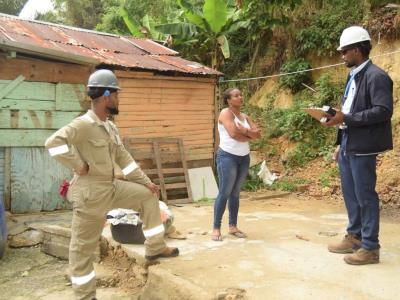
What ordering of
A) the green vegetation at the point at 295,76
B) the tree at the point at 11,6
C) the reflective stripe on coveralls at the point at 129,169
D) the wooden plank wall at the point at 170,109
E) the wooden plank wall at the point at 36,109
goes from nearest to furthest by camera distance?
the reflective stripe on coveralls at the point at 129,169, the wooden plank wall at the point at 36,109, the wooden plank wall at the point at 170,109, the green vegetation at the point at 295,76, the tree at the point at 11,6

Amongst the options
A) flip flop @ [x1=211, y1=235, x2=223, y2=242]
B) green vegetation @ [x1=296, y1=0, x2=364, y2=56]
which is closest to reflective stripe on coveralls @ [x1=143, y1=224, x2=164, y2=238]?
flip flop @ [x1=211, y1=235, x2=223, y2=242]

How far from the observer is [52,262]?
582cm

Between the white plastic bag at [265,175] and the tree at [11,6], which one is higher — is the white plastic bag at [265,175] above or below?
below

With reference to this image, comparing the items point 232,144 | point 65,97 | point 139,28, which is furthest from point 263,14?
point 232,144

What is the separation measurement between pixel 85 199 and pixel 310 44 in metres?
10.1

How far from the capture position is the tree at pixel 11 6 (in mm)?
25250

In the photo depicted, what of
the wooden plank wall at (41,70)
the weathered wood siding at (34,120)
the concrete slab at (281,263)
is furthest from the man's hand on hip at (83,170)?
the wooden plank wall at (41,70)

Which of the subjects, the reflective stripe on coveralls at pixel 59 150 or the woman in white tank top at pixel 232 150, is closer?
the reflective stripe on coveralls at pixel 59 150

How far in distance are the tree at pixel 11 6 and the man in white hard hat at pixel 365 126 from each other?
999 inches

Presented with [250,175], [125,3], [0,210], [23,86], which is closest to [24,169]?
[23,86]

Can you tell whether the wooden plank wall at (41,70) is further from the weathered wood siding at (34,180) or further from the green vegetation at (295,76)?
the green vegetation at (295,76)

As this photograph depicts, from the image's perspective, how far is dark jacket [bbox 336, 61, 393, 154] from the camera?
3.94 m

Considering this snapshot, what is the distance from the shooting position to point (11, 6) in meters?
25.7

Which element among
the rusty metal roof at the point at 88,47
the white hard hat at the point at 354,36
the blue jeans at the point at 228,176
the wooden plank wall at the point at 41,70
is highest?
the rusty metal roof at the point at 88,47
